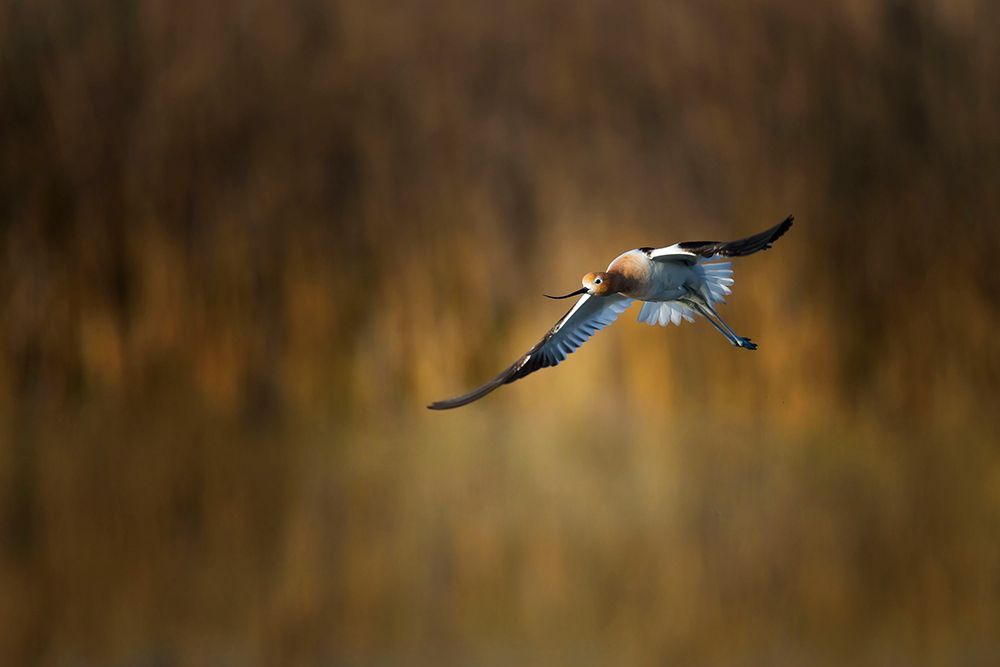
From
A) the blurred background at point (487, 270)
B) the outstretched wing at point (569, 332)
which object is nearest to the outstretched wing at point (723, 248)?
the outstretched wing at point (569, 332)

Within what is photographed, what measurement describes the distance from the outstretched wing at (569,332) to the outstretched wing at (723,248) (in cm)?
19

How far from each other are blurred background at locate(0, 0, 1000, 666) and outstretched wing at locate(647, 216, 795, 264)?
319 cm

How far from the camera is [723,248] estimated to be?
279 cm

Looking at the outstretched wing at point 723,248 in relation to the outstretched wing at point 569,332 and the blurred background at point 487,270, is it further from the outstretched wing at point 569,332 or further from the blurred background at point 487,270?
the blurred background at point 487,270

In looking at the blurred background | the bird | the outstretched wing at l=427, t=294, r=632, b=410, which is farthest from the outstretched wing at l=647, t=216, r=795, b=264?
the blurred background

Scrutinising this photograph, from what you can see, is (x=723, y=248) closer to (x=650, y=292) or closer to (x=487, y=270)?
(x=650, y=292)

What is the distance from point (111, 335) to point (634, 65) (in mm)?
2390

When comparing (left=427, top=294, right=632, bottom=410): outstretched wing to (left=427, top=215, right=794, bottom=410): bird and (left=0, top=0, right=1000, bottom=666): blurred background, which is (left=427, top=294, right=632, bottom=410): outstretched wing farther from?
(left=0, top=0, right=1000, bottom=666): blurred background

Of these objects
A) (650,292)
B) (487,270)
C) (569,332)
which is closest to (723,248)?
(650,292)

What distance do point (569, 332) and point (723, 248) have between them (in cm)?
48

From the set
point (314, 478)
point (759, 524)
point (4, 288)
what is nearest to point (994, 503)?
point (759, 524)

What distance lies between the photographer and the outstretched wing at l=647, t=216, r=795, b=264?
8.86 feet

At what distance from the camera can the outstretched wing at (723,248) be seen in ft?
8.86

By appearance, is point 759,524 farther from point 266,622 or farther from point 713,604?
point 266,622
